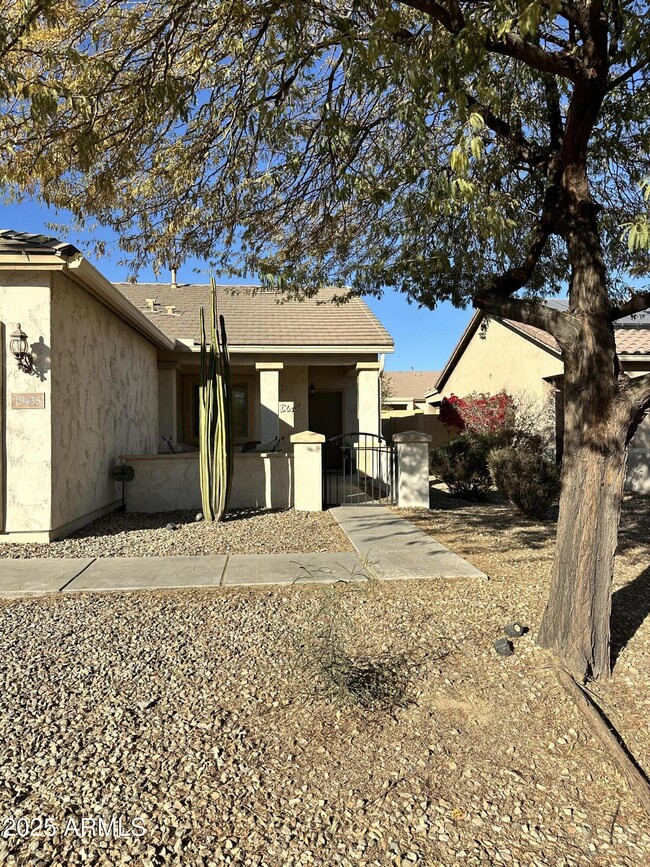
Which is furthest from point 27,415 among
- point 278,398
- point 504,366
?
point 504,366

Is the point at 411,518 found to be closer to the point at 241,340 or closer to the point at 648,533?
the point at 648,533

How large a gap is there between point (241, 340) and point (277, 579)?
9.31 metres

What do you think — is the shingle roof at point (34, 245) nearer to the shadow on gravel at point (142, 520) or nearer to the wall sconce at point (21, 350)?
the wall sconce at point (21, 350)

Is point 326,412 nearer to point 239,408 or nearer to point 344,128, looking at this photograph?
point 239,408

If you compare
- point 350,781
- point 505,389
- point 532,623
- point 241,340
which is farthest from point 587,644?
point 505,389

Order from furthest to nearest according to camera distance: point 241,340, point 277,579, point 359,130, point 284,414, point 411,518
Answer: point 284,414 → point 241,340 → point 411,518 → point 359,130 → point 277,579

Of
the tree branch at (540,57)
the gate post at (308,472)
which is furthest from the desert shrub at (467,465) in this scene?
the tree branch at (540,57)

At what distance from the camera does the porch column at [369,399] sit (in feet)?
46.8

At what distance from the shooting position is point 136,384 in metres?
12.3

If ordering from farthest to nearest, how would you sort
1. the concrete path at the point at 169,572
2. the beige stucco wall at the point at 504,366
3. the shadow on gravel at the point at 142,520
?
the beige stucco wall at the point at 504,366, the shadow on gravel at the point at 142,520, the concrete path at the point at 169,572

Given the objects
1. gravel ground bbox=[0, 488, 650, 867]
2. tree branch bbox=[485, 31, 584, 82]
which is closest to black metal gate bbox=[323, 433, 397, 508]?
gravel ground bbox=[0, 488, 650, 867]

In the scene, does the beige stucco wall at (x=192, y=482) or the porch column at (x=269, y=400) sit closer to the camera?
the beige stucco wall at (x=192, y=482)

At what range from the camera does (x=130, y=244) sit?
788 cm

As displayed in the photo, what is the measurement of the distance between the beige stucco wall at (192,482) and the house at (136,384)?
0.02 metres
